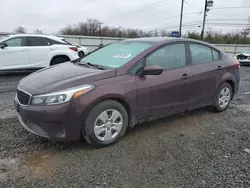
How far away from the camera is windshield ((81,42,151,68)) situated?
373cm

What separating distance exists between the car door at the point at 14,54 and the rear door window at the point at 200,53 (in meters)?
6.31

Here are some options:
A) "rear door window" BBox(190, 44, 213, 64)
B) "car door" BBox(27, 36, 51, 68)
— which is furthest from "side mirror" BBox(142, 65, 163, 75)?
"car door" BBox(27, 36, 51, 68)

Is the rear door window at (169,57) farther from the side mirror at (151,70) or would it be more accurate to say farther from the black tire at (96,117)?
the black tire at (96,117)

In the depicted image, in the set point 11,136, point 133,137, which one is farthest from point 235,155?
point 11,136

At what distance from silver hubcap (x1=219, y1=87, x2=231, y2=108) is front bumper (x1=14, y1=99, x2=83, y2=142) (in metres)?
3.18

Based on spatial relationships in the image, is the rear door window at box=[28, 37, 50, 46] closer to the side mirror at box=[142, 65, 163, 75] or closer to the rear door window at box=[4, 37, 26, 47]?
the rear door window at box=[4, 37, 26, 47]

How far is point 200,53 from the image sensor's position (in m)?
4.57

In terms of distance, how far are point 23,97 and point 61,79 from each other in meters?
0.55

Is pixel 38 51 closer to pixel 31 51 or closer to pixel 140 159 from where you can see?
pixel 31 51

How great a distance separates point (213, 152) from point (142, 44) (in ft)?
6.65

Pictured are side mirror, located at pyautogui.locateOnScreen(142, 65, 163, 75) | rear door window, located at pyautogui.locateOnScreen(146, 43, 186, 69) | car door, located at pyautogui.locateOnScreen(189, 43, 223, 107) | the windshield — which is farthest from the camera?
car door, located at pyautogui.locateOnScreen(189, 43, 223, 107)

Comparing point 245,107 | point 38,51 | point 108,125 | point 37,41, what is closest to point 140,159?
point 108,125

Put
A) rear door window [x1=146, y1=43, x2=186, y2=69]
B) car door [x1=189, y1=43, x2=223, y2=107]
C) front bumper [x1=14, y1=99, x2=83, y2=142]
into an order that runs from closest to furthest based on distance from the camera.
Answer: front bumper [x1=14, y1=99, x2=83, y2=142] < rear door window [x1=146, y1=43, x2=186, y2=69] < car door [x1=189, y1=43, x2=223, y2=107]

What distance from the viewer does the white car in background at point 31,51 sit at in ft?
27.3
